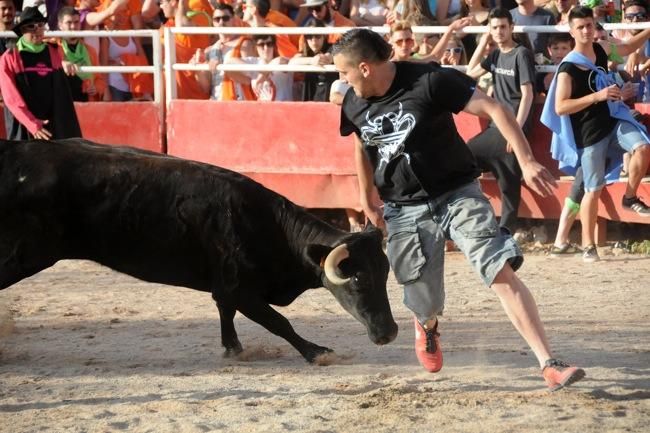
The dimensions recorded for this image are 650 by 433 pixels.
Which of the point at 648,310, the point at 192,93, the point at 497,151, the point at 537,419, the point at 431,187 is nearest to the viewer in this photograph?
the point at 537,419

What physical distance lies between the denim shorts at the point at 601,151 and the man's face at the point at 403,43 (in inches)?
65.5

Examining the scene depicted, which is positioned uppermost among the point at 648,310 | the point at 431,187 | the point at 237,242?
the point at 431,187

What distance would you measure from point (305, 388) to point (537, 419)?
131 centimetres

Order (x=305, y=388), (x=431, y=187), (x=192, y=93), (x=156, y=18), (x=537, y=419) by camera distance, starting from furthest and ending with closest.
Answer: (x=156, y=18) < (x=192, y=93) < (x=305, y=388) < (x=431, y=187) < (x=537, y=419)

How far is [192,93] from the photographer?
41.9ft

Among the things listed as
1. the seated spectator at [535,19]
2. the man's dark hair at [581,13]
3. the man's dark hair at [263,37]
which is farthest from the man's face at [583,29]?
the man's dark hair at [263,37]

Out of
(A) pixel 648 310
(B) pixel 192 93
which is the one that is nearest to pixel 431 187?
(A) pixel 648 310

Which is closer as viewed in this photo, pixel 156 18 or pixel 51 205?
pixel 51 205

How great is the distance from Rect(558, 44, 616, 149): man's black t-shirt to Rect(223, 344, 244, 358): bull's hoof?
160 inches

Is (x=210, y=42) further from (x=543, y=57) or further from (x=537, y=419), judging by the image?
(x=537, y=419)

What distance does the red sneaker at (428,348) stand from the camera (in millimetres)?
6336

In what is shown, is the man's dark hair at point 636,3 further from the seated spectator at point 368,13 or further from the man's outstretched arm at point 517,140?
the man's outstretched arm at point 517,140

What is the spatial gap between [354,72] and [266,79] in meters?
6.35

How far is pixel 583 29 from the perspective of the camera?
9.72 m
